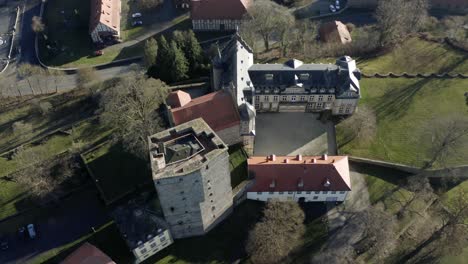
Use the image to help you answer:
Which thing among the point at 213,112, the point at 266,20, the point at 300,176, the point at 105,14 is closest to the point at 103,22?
the point at 105,14

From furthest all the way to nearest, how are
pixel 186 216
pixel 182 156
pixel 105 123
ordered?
pixel 105 123
pixel 186 216
pixel 182 156

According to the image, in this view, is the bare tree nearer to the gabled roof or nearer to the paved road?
the paved road

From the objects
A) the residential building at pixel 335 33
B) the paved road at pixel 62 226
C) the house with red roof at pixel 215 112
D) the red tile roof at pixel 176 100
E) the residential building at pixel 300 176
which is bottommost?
the paved road at pixel 62 226

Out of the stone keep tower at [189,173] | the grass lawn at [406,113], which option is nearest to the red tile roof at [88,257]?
the stone keep tower at [189,173]

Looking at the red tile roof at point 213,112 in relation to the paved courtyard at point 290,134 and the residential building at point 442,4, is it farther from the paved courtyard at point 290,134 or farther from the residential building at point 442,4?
the residential building at point 442,4

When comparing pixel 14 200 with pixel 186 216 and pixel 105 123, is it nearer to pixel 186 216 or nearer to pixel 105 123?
pixel 105 123

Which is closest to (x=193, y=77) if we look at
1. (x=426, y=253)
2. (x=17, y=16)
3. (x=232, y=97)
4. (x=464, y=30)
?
(x=232, y=97)
